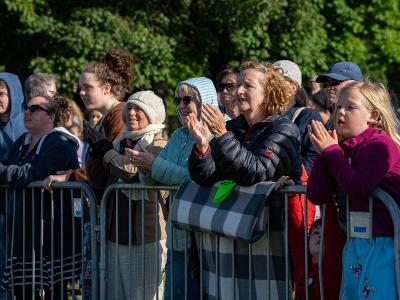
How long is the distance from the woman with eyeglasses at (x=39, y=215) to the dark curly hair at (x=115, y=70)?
20.0 inches

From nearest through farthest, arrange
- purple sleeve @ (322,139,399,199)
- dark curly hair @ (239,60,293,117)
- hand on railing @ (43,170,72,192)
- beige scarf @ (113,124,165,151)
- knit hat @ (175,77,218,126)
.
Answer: purple sleeve @ (322,139,399,199), dark curly hair @ (239,60,293,117), knit hat @ (175,77,218,126), beige scarf @ (113,124,165,151), hand on railing @ (43,170,72,192)

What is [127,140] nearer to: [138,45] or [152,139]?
[152,139]

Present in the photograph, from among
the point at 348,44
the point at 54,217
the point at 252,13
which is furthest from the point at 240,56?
the point at 54,217

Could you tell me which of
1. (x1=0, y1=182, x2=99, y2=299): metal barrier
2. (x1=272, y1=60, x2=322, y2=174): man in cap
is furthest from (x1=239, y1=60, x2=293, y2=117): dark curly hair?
(x1=0, y1=182, x2=99, y2=299): metal barrier

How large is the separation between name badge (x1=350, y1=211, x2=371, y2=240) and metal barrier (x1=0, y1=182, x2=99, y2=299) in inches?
89.3

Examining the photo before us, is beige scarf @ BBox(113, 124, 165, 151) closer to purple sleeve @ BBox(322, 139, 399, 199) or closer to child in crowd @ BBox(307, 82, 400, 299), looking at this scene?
child in crowd @ BBox(307, 82, 400, 299)

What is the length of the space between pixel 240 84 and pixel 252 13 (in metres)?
14.2

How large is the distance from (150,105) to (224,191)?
1.35m

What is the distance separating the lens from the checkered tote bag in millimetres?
5527

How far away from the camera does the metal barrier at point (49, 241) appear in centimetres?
704

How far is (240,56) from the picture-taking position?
21.3 meters

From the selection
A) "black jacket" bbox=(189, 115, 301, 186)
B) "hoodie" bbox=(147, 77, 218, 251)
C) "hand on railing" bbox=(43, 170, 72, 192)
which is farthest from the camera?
"hand on railing" bbox=(43, 170, 72, 192)

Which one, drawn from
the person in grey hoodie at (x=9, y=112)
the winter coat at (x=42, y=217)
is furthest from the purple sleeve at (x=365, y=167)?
the person in grey hoodie at (x=9, y=112)

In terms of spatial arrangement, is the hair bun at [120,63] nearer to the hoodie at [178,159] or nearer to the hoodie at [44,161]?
the hoodie at [44,161]
